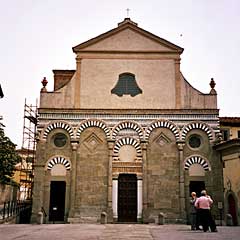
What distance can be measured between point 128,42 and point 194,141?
823 centimetres

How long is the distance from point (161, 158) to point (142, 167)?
4.56ft

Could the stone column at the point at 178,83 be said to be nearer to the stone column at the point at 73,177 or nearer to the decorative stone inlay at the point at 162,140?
the decorative stone inlay at the point at 162,140

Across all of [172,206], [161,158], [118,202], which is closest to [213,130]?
[161,158]

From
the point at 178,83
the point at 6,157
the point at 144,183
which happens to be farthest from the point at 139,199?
the point at 6,157

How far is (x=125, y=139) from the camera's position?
2559 cm

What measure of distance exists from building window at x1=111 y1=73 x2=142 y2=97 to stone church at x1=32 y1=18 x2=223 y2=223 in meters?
0.07

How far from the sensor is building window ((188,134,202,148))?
2581 centimetres

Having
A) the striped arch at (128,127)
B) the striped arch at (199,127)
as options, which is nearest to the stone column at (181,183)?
the striped arch at (199,127)

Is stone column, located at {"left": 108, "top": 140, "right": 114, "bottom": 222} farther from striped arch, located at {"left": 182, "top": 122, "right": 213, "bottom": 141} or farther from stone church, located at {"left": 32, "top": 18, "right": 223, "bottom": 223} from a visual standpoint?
striped arch, located at {"left": 182, "top": 122, "right": 213, "bottom": 141}

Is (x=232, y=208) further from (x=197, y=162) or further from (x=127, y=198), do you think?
(x=127, y=198)

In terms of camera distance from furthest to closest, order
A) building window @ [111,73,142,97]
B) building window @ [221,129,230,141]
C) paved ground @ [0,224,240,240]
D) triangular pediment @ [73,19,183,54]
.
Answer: building window @ [221,129,230,141] < triangular pediment @ [73,19,183,54] < building window @ [111,73,142,97] < paved ground @ [0,224,240,240]

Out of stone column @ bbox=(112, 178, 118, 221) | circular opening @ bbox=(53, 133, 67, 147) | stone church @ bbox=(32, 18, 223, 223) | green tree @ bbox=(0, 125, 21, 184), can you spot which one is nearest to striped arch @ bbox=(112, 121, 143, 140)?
stone church @ bbox=(32, 18, 223, 223)

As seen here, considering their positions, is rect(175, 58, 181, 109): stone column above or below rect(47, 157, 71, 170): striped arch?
above

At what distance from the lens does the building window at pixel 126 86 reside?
86.3 ft
